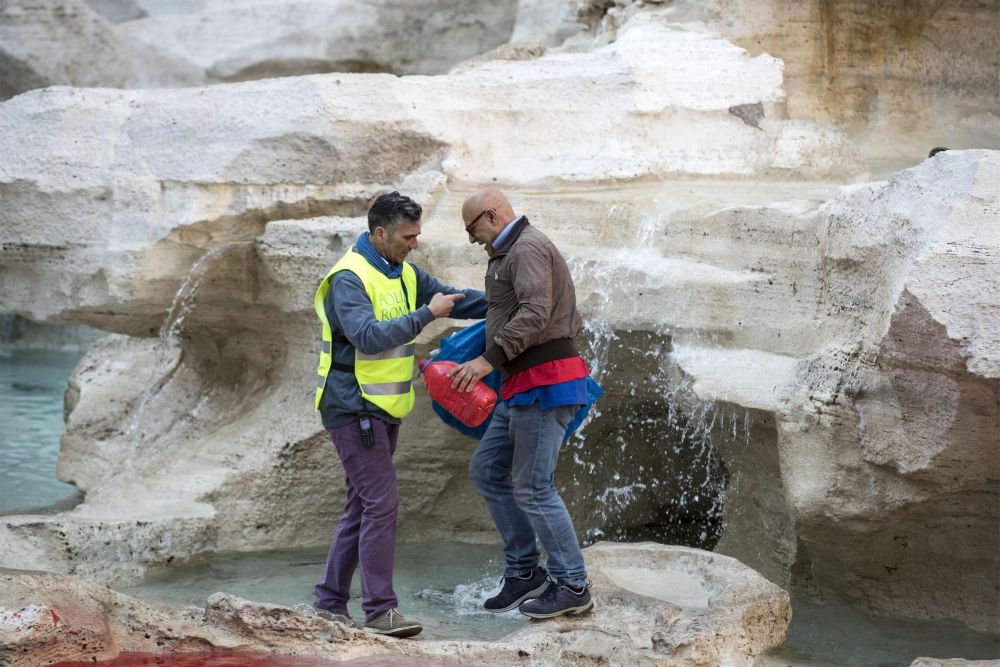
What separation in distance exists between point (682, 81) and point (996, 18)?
2.12 m

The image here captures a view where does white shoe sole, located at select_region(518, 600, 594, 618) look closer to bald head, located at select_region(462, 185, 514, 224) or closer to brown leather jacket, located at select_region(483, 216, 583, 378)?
brown leather jacket, located at select_region(483, 216, 583, 378)

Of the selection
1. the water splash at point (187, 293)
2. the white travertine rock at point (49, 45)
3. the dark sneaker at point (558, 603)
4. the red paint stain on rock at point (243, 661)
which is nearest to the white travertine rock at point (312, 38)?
the white travertine rock at point (49, 45)

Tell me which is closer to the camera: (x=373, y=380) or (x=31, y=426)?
(x=373, y=380)

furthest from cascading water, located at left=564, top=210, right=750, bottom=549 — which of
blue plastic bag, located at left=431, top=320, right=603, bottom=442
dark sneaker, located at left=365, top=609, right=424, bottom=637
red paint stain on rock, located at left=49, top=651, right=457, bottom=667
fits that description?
red paint stain on rock, located at left=49, top=651, right=457, bottom=667

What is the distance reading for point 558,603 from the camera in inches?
174

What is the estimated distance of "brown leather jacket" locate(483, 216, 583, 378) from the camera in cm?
421

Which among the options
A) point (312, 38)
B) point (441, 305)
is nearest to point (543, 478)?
point (441, 305)

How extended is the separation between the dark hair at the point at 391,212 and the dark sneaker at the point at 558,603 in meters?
1.36

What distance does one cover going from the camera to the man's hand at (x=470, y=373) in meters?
4.29

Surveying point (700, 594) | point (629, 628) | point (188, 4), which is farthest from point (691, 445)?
point (188, 4)

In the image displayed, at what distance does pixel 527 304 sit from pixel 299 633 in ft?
4.23

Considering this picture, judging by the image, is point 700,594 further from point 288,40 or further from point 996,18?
point 288,40

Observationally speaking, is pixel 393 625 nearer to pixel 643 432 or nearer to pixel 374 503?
pixel 374 503

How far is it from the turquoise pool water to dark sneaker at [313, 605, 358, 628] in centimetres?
329
